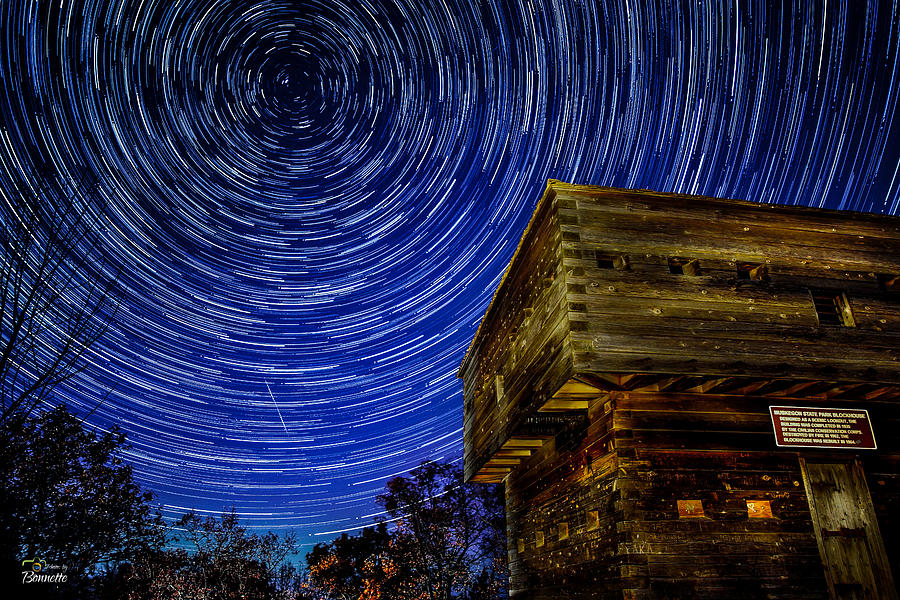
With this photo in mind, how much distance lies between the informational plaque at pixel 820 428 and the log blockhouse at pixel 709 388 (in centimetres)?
18

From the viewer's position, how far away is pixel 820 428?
33.0ft

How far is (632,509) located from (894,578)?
17.2ft

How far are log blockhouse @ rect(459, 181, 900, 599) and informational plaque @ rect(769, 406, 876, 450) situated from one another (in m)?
0.18

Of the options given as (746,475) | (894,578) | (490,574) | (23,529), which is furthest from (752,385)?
(490,574)

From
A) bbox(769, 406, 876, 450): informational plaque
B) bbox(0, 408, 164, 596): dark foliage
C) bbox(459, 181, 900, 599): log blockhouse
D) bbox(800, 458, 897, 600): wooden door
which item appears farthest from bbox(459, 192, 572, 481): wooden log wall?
bbox(0, 408, 164, 596): dark foliage

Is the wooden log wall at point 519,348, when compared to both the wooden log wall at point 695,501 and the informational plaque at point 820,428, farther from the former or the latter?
the informational plaque at point 820,428

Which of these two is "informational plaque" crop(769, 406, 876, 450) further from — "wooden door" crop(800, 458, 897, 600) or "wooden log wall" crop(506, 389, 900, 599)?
"wooden door" crop(800, 458, 897, 600)

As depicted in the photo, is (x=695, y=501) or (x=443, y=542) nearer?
(x=695, y=501)

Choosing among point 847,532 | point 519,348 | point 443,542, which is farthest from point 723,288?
point 443,542

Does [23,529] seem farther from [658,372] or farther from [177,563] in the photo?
[177,563]

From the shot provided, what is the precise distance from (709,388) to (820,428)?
2.34 meters

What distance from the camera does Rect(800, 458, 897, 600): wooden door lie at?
9.24 metres

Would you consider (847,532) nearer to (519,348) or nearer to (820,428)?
(820,428)

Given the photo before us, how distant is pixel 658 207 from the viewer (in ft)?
35.6
